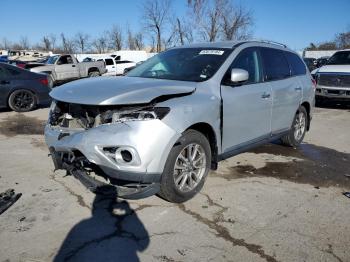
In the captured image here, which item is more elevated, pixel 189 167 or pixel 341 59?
pixel 341 59

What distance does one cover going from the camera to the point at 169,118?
367 cm

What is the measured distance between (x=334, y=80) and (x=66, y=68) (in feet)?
50.0

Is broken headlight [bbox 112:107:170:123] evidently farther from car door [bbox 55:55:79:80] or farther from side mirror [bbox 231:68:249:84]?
car door [bbox 55:55:79:80]

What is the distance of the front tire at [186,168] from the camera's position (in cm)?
382

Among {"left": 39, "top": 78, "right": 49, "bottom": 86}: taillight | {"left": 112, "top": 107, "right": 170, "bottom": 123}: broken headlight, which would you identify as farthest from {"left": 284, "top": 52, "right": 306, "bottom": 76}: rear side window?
{"left": 39, "top": 78, "right": 49, "bottom": 86}: taillight

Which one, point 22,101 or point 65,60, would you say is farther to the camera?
point 65,60

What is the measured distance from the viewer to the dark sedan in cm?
1027

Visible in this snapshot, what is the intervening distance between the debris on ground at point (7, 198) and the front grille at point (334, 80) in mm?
10175

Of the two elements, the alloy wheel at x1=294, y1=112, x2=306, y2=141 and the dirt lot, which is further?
the alloy wheel at x1=294, y1=112, x2=306, y2=141

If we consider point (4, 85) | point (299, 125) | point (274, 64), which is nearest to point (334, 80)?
point (299, 125)

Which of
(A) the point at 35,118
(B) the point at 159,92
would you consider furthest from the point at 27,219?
(A) the point at 35,118

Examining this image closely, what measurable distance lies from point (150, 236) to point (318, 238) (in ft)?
5.14

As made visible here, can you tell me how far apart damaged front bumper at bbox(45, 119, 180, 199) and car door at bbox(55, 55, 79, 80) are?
18.6 metres

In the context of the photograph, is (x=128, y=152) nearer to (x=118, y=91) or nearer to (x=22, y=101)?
(x=118, y=91)
